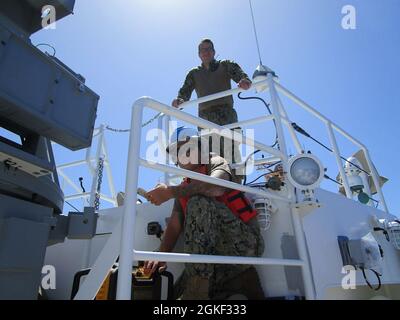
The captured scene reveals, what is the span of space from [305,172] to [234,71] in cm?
158

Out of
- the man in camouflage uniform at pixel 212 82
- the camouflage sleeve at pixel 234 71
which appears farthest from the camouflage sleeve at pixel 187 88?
the camouflage sleeve at pixel 234 71

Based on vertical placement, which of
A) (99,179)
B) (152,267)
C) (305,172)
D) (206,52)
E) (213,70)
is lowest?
(152,267)

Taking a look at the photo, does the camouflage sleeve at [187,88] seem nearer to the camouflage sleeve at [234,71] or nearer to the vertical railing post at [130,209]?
the camouflage sleeve at [234,71]

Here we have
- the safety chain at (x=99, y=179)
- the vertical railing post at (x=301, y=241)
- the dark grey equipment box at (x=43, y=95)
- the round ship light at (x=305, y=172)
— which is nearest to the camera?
the dark grey equipment box at (x=43, y=95)

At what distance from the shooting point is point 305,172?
5.77 ft

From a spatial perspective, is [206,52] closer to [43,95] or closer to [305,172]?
[305,172]

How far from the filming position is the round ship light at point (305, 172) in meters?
1.72

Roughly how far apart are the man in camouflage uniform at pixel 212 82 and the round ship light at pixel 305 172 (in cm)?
108

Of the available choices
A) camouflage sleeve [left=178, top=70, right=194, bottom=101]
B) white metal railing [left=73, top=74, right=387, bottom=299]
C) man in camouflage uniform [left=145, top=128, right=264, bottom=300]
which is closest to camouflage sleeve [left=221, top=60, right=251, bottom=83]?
camouflage sleeve [left=178, top=70, right=194, bottom=101]

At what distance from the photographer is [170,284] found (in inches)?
67.7

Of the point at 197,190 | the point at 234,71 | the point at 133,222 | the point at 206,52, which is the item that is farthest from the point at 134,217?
the point at 206,52

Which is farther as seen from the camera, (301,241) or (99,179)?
(99,179)

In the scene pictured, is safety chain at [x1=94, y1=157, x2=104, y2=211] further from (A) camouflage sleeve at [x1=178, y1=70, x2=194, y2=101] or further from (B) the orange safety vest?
(B) the orange safety vest
